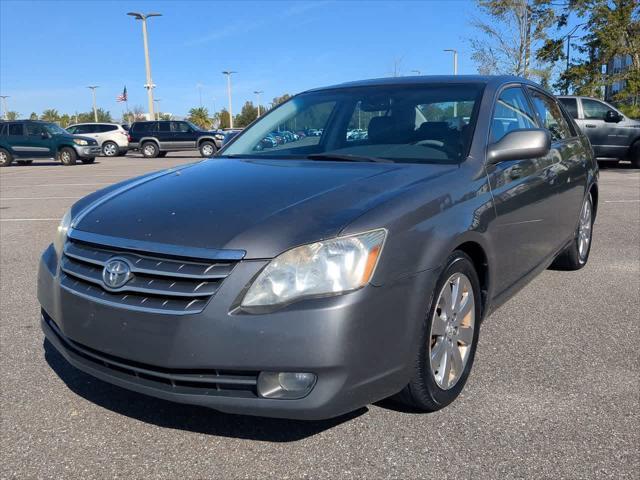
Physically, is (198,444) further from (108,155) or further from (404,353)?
(108,155)

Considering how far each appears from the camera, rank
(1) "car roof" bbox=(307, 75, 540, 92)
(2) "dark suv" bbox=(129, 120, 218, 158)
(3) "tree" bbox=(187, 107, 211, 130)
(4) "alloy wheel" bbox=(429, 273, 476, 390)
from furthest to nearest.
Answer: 1. (3) "tree" bbox=(187, 107, 211, 130)
2. (2) "dark suv" bbox=(129, 120, 218, 158)
3. (1) "car roof" bbox=(307, 75, 540, 92)
4. (4) "alloy wheel" bbox=(429, 273, 476, 390)

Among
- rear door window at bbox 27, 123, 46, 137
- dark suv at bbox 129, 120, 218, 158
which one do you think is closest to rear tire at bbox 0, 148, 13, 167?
rear door window at bbox 27, 123, 46, 137

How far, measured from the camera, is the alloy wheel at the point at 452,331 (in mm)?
2635

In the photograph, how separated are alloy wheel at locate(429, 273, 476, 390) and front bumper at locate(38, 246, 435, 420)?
285mm

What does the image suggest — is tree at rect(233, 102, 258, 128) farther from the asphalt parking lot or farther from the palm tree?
the asphalt parking lot

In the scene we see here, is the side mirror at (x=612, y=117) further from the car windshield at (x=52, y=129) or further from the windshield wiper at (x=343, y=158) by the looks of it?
the car windshield at (x=52, y=129)

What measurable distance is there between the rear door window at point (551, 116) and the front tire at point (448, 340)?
1.85 m

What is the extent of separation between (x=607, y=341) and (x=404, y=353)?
1.88 metres

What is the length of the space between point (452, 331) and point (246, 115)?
308ft

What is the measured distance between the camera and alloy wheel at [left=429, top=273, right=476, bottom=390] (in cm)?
263

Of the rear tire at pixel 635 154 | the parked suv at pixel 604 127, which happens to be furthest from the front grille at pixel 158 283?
the rear tire at pixel 635 154

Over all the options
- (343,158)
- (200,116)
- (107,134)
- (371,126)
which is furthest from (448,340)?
(200,116)

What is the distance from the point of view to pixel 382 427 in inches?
102

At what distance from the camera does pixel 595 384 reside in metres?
3.00
